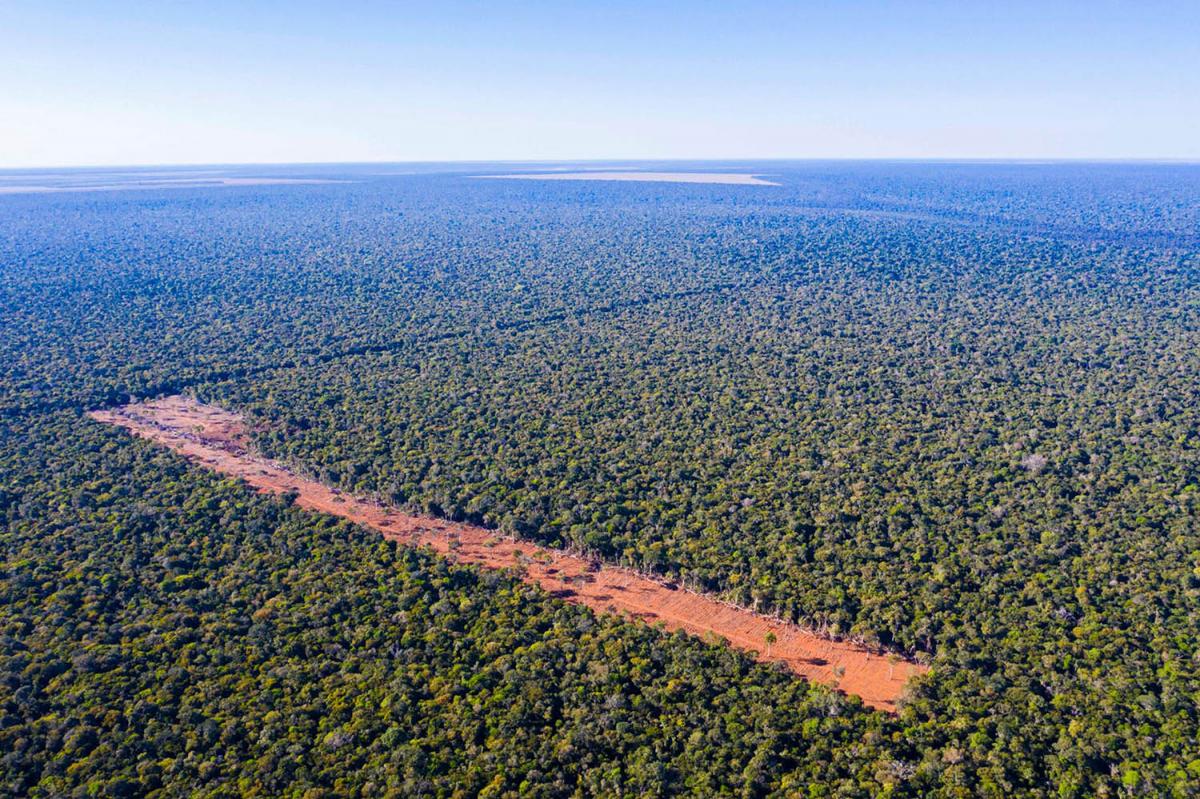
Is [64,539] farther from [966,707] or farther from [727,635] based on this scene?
[966,707]

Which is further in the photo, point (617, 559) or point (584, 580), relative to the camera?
point (617, 559)

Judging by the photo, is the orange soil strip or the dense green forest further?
the orange soil strip

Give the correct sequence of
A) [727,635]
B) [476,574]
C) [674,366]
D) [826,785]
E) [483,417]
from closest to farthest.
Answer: [826,785] < [727,635] < [476,574] < [483,417] < [674,366]

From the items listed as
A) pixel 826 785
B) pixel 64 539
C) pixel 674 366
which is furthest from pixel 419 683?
pixel 674 366

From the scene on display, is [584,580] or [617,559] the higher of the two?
[617,559]
